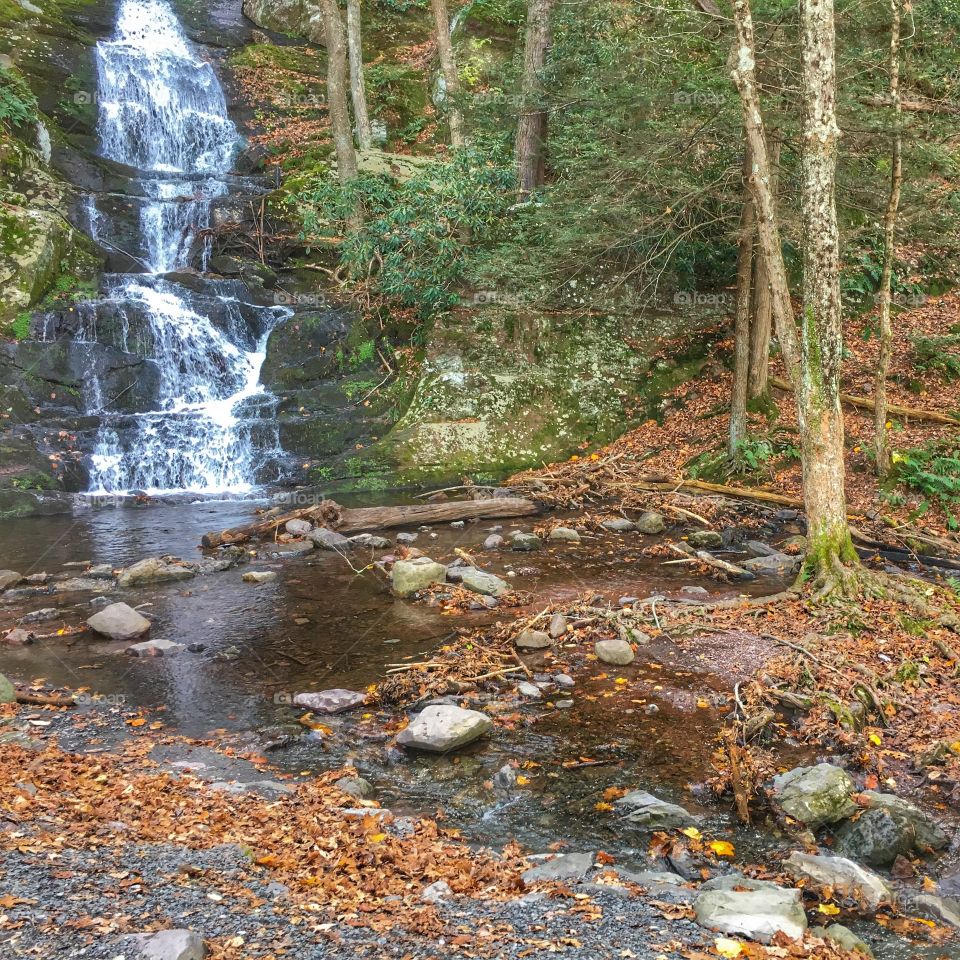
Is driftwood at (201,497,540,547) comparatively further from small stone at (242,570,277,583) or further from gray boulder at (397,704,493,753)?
gray boulder at (397,704,493,753)

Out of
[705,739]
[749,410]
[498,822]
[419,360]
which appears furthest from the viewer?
[419,360]

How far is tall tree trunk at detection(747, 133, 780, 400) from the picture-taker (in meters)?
12.7

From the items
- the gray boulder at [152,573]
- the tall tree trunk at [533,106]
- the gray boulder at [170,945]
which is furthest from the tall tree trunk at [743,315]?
the gray boulder at [170,945]

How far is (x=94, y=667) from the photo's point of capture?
706cm

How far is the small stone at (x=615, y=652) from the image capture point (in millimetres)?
6902

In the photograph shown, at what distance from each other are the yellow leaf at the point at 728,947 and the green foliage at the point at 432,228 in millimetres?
13266

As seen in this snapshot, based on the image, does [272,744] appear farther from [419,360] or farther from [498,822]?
[419,360]

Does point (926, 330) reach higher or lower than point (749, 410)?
higher

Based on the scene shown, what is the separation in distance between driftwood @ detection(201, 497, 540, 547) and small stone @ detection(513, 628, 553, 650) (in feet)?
15.6

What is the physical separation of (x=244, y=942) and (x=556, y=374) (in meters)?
13.2

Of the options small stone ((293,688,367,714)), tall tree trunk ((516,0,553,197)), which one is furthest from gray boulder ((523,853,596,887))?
tall tree trunk ((516,0,553,197))

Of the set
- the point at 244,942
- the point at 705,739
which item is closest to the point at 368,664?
the point at 705,739

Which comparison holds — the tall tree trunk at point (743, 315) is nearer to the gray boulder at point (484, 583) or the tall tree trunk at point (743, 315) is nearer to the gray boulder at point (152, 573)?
the gray boulder at point (484, 583)

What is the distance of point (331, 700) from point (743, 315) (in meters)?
8.90
